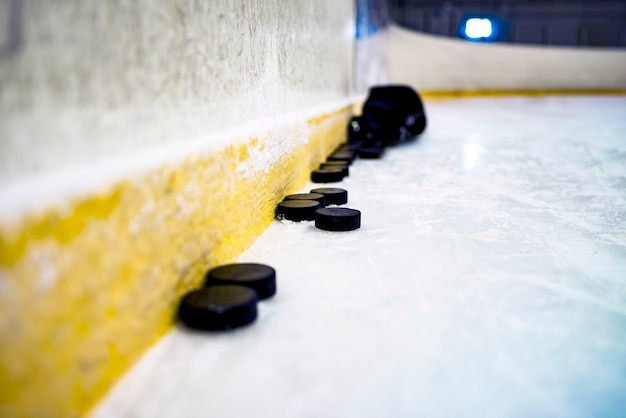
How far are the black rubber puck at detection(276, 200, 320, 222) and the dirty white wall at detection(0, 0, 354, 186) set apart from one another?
33 centimetres

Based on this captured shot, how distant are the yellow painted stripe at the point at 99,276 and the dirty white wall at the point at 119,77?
73 mm

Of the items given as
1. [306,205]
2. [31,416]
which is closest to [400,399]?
[31,416]

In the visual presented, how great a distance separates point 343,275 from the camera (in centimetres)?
135

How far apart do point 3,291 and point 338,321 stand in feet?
2.09

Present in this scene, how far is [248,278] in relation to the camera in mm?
1166

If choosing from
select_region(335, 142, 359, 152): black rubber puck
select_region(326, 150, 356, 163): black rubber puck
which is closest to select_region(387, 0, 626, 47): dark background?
select_region(335, 142, 359, 152): black rubber puck

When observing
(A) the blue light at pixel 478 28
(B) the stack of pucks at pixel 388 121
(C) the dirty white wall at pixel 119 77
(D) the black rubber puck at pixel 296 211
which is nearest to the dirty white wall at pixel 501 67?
(B) the stack of pucks at pixel 388 121

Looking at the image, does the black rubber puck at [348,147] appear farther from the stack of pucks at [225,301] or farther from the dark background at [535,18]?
the dark background at [535,18]

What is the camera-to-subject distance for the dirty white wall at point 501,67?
1044 centimetres

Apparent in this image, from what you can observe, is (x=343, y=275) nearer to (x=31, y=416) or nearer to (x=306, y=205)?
(x=306, y=205)

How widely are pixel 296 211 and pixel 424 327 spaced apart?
88cm

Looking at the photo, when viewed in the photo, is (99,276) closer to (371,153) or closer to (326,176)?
(326,176)

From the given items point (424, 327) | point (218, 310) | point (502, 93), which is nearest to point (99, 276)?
point (218, 310)

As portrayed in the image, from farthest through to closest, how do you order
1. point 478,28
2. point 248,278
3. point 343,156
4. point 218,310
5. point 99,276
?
point 478,28 < point 343,156 < point 248,278 < point 218,310 < point 99,276
